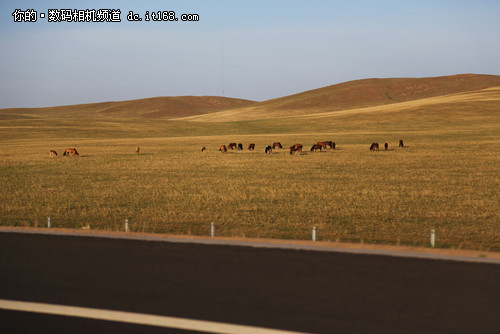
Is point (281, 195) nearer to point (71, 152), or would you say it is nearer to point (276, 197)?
point (276, 197)

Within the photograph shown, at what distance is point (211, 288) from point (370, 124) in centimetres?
7927

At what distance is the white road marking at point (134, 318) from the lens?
19.7 ft

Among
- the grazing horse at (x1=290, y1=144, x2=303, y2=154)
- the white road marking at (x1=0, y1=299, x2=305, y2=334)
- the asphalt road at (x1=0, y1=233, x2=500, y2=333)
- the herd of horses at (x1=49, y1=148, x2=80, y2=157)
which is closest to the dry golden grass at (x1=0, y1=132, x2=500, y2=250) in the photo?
the asphalt road at (x1=0, y1=233, x2=500, y2=333)

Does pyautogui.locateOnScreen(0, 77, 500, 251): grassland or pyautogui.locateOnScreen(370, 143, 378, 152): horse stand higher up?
pyautogui.locateOnScreen(370, 143, 378, 152): horse

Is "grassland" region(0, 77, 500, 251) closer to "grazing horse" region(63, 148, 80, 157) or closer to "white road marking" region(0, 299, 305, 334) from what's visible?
"grazing horse" region(63, 148, 80, 157)

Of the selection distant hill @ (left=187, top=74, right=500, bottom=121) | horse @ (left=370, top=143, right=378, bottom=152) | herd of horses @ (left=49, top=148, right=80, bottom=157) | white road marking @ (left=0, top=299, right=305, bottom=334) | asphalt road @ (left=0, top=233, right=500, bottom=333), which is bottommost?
white road marking @ (left=0, top=299, right=305, bottom=334)

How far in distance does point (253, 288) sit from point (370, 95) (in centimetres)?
17168

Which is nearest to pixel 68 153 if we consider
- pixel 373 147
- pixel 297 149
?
pixel 297 149

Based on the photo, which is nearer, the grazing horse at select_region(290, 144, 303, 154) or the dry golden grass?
the dry golden grass

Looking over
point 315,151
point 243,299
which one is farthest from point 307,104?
point 243,299

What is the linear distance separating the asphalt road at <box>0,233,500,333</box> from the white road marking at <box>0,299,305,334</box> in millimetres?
127

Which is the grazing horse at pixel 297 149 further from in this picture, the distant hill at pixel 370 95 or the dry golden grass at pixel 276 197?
the distant hill at pixel 370 95

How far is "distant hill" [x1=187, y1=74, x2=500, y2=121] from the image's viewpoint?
156m

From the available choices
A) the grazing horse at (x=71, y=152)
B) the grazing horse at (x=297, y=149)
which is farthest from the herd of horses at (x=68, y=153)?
the grazing horse at (x=297, y=149)
